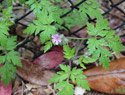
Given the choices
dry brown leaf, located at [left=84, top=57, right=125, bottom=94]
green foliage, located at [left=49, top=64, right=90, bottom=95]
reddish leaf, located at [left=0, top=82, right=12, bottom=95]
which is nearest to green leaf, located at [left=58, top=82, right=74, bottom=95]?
green foliage, located at [left=49, top=64, right=90, bottom=95]

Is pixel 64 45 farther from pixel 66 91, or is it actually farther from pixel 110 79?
pixel 110 79

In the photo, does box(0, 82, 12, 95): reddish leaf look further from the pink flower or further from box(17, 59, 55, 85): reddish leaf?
the pink flower

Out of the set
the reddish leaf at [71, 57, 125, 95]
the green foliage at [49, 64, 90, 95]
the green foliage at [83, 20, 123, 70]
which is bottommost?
the reddish leaf at [71, 57, 125, 95]

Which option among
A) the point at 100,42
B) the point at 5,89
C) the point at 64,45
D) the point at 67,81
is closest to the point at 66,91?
the point at 67,81

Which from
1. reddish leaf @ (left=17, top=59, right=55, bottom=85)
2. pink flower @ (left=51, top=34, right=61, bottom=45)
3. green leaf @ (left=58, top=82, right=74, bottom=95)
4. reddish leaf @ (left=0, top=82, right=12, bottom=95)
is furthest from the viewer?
reddish leaf @ (left=17, top=59, right=55, bottom=85)

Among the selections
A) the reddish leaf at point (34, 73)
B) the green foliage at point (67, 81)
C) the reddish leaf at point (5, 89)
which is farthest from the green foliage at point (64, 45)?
the reddish leaf at point (34, 73)

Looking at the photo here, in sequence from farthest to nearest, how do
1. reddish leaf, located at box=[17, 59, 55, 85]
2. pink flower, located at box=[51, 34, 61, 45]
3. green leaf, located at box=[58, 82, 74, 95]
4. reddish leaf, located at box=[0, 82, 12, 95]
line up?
1. reddish leaf, located at box=[17, 59, 55, 85]
2. reddish leaf, located at box=[0, 82, 12, 95]
3. pink flower, located at box=[51, 34, 61, 45]
4. green leaf, located at box=[58, 82, 74, 95]

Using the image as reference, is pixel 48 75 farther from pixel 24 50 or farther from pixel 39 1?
pixel 39 1
